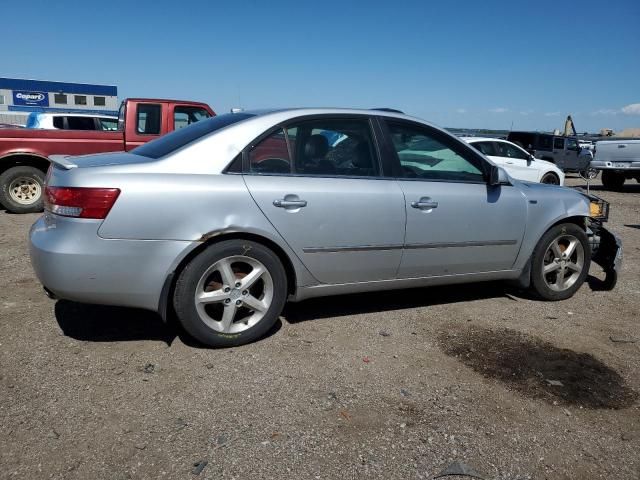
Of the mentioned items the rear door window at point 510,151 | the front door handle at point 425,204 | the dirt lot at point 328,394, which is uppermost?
the rear door window at point 510,151

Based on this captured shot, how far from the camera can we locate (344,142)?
3967 millimetres

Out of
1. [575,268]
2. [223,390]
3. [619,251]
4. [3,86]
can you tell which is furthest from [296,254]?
[3,86]

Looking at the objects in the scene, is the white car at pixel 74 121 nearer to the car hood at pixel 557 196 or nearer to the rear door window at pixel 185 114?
the rear door window at pixel 185 114

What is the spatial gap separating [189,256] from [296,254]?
72 cm

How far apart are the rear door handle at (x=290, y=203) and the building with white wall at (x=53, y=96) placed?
4482 centimetres

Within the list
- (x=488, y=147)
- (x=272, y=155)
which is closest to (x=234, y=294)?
(x=272, y=155)

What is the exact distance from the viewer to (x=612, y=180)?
16.7 metres

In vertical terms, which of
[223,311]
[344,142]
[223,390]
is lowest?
[223,390]

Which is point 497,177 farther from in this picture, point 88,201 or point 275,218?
point 88,201

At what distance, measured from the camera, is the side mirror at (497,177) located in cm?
424

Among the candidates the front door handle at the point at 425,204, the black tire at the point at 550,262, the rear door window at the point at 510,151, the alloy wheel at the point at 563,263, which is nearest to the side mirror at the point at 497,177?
the front door handle at the point at 425,204

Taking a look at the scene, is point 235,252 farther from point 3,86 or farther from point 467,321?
point 3,86

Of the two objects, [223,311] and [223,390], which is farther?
[223,311]

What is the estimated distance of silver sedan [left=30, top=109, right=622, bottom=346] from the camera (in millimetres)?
3213
